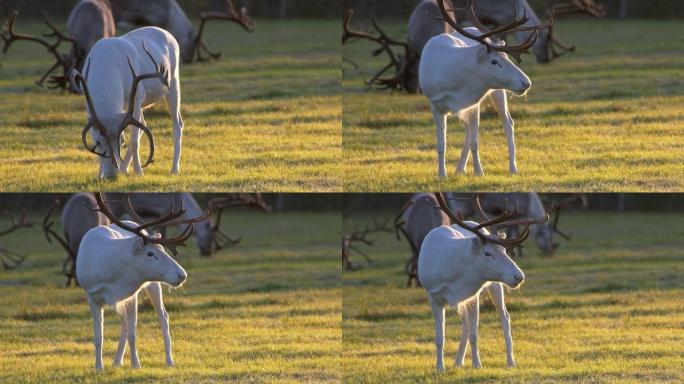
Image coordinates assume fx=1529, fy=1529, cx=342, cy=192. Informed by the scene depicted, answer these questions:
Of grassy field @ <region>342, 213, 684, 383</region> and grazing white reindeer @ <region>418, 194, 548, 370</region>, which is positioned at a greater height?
grazing white reindeer @ <region>418, 194, 548, 370</region>

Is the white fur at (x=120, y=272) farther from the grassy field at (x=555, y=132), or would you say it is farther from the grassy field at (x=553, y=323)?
the grassy field at (x=555, y=132)

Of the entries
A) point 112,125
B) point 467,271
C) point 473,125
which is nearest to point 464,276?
point 467,271

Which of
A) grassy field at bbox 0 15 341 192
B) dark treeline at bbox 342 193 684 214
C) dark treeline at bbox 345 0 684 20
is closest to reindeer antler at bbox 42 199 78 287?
grassy field at bbox 0 15 341 192

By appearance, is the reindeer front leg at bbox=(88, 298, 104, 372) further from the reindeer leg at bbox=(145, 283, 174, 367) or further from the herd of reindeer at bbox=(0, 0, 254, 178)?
the herd of reindeer at bbox=(0, 0, 254, 178)

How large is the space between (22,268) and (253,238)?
6.37 meters

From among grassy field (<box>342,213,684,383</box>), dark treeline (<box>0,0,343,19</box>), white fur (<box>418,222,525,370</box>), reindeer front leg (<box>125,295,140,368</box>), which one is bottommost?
dark treeline (<box>0,0,343,19</box>)

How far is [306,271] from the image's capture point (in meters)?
24.5

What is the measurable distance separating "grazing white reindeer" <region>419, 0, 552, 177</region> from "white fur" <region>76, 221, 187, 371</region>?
9.47 feet

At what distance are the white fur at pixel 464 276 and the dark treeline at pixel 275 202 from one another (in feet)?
59.3

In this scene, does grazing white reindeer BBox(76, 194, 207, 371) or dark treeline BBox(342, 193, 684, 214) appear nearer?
grazing white reindeer BBox(76, 194, 207, 371)

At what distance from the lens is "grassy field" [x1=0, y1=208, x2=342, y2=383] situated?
14680 millimetres

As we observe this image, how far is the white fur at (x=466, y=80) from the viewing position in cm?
1398

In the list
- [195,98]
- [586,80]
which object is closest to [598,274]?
[586,80]

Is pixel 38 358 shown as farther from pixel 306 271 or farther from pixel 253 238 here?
pixel 253 238
